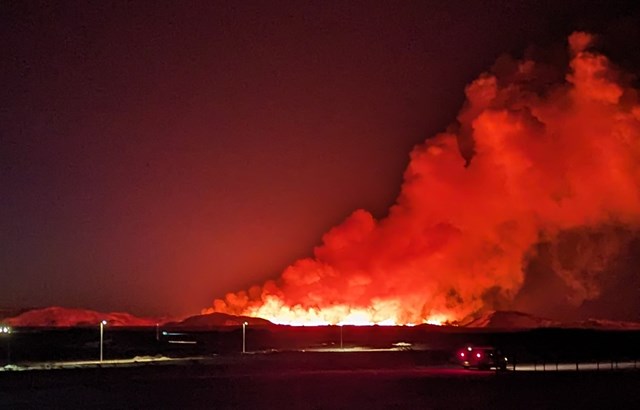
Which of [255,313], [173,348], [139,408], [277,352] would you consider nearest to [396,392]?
[139,408]

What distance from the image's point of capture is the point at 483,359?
48719mm

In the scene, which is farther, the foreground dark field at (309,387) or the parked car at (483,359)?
the parked car at (483,359)

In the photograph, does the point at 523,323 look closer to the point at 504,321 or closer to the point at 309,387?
the point at 504,321

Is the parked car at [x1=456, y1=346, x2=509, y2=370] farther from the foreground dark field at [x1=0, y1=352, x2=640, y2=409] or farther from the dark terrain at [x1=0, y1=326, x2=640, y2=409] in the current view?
the dark terrain at [x1=0, y1=326, x2=640, y2=409]

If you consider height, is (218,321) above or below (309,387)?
above

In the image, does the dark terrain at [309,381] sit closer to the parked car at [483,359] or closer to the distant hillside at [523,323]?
the parked car at [483,359]

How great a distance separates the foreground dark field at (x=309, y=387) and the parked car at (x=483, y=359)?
3.04 feet

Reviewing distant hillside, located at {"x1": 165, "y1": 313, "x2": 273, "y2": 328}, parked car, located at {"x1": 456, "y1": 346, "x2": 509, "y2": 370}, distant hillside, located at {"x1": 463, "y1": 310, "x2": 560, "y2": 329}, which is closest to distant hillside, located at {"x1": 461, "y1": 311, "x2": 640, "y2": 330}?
distant hillside, located at {"x1": 463, "y1": 310, "x2": 560, "y2": 329}

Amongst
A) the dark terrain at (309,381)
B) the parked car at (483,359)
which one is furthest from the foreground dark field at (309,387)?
the parked car at (483,359)

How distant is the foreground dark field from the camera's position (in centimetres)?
2819

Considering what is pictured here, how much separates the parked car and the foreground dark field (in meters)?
0.93

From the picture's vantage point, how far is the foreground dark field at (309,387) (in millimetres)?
28188

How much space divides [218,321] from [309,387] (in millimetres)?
71286

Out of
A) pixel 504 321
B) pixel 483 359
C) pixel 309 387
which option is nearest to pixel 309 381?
pixel 309 387
